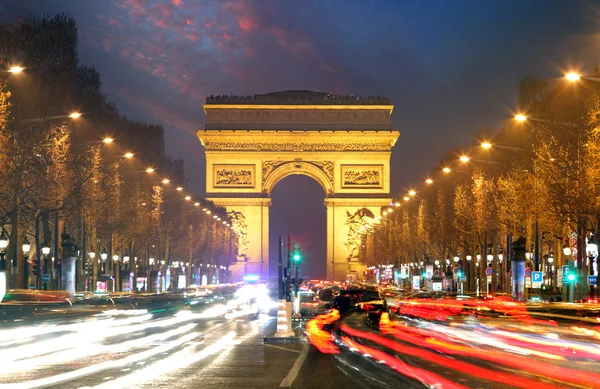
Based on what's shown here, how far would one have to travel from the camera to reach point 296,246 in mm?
33969

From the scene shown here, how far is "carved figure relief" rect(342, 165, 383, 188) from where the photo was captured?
13325 cm

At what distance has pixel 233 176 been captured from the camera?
438ft

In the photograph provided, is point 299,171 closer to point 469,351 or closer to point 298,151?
point 298,151

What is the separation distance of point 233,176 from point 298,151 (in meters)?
9.23

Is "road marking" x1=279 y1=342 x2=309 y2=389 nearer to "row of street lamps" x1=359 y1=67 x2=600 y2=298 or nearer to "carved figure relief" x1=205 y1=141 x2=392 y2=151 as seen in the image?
"row of street lamps" x1=359 y1=67 x2=600 y2=298

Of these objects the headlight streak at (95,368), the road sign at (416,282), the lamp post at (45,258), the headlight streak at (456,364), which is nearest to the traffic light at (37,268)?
the lamp post at (45,258)

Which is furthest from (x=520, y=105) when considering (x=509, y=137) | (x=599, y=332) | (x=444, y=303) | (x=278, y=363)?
(x=278, y=363)

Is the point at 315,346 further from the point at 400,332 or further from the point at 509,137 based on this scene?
the point at 509,137

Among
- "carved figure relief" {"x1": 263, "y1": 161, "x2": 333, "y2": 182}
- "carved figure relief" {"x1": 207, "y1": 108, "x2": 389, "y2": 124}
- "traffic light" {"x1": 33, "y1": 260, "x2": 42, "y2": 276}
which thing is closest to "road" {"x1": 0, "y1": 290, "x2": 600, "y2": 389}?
"traffic light" {"x1": 33, "y1": 260, "x2": 42, "y2": 276}

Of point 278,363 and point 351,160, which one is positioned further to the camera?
point 351,160

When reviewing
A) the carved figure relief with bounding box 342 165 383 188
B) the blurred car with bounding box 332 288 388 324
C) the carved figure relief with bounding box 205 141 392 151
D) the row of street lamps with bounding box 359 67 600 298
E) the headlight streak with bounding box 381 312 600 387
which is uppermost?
the carved figure relief with bounding box 205 141 392 151

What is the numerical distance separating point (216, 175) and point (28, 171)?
8441 cm

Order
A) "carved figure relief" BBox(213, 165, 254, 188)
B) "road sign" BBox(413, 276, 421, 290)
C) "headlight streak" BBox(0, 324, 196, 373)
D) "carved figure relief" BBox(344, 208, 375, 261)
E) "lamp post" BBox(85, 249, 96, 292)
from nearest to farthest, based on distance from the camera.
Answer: "headlight streak" BBox(0, 324, 196, 373), "lamp post" BBox(85, 249, 96, 292), "road sign" BBox(413, 276, 421, 290), "carved figure relief" BBox(213, 165, 254, 188), "carved figure relief" BBox(344, 208, 375, 261)

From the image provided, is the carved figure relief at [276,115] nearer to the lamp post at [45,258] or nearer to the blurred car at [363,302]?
the lamp post at [45,258]
